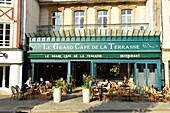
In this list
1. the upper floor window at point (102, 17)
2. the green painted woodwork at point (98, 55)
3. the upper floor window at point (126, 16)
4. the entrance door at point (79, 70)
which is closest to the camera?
the green painted woodwork at point (98, 55)

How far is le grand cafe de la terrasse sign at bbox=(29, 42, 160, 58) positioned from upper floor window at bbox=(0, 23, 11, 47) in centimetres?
175

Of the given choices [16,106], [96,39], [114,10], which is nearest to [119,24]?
[114,10]

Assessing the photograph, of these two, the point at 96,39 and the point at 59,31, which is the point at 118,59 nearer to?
the point at 96,39

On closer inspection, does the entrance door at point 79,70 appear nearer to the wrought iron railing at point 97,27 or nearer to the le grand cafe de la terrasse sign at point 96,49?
the wrought iron railing at point 97,27

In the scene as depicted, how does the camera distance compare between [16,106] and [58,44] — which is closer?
[16,106]

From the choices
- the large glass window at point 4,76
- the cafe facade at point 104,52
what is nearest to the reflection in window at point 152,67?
the cafe facade at point 104,52

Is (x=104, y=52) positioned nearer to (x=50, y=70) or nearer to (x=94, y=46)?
(x=94, y=46)

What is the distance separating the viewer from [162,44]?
1564cm

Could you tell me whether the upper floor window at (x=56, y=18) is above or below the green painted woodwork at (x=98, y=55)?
above

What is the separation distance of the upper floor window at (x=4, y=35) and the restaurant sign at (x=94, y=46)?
170 centimetres

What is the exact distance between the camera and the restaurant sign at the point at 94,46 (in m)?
15.3

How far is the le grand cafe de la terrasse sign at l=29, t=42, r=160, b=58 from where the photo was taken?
15.2 m

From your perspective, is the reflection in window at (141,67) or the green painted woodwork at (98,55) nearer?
the green painted woodwork at (98,55)

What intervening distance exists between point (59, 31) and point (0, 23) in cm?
494
